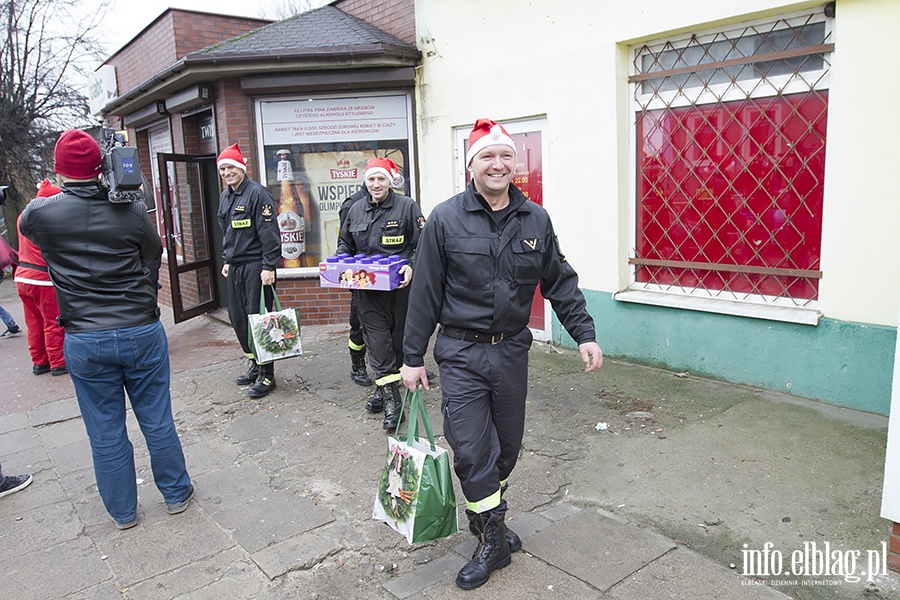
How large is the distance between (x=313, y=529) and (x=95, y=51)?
18146 mm

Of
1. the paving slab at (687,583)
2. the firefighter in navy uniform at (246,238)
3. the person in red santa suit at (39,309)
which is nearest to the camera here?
the paving slab at (687,583)

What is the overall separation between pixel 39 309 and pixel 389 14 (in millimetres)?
5084

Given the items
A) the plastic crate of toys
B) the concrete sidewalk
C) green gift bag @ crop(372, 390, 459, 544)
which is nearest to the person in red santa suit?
the concrete sidewalk

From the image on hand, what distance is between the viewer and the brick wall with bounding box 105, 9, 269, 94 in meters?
9.38

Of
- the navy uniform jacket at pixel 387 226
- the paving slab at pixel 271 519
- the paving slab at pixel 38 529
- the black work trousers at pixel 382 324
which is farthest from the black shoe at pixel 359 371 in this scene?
the paving slab at pixel 38 529

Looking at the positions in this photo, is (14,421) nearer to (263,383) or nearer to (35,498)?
(35,498)

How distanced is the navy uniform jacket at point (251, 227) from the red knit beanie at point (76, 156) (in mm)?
2148

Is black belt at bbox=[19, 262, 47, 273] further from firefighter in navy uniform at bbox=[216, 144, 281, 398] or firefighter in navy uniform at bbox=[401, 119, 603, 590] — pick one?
firefighter in navy uniform at bbox=[401, 119, 603, 590]

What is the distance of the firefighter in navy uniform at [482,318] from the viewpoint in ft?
9.95

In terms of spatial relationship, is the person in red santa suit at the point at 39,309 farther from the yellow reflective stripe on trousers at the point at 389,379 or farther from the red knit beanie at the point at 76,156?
the red knit beanie at the point at 76,156

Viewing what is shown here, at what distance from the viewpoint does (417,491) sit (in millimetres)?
2988

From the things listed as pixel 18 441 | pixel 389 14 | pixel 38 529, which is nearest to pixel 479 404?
pixel 38 529

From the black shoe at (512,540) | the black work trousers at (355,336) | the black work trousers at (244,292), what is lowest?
the black shoe at (512,540)

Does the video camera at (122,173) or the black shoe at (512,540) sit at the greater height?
the video camera at (122,173)
